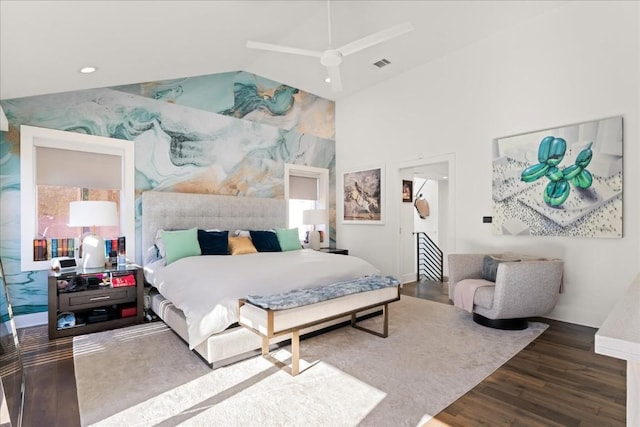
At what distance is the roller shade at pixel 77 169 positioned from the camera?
3.84 meters

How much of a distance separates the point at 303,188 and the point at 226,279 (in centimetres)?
376

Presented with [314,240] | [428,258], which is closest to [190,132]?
[314,240]

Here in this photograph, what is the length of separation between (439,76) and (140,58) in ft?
13.7

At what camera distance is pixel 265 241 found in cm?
482

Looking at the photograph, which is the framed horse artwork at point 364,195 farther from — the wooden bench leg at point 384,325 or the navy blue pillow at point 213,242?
the navy blue pillow at point 213,242

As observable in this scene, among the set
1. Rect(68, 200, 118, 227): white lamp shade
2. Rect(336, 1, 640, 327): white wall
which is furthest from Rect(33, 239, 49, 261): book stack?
Rect(336, 1, 640, 327): white wall

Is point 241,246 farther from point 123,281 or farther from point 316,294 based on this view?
point 316,294

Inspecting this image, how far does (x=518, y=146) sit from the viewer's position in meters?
4.25

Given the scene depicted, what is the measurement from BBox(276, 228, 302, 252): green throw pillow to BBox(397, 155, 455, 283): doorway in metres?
2.00

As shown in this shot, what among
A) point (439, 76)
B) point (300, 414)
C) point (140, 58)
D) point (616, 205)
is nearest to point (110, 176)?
point (140, 58)

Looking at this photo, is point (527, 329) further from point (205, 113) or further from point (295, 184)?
point (205, 113)

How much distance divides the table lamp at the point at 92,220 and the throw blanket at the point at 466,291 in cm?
402

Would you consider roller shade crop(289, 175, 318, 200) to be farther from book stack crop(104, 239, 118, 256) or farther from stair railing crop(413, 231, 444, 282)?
book stack crop(104, 239, 118, 256)

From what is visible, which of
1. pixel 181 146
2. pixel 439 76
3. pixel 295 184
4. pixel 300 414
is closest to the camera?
pixel 300 414
